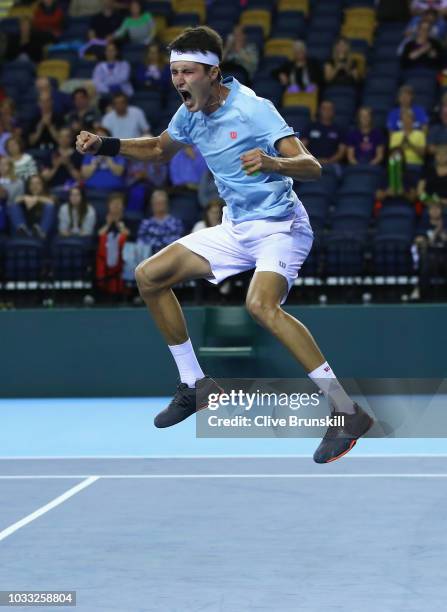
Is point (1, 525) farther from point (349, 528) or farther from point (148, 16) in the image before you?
point (148, 16)

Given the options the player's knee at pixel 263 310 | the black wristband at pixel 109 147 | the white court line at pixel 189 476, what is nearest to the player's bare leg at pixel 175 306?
the player's knee at pixel 263 310

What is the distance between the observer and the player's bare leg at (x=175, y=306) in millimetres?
7539

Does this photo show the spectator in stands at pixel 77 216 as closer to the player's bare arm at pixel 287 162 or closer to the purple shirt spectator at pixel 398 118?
the purple shirt spectator at pixel 398 118

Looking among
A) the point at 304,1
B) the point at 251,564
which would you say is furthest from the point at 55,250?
the point at 251,564

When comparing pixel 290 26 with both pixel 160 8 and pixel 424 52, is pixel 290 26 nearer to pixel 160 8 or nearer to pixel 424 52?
pixel 160 8

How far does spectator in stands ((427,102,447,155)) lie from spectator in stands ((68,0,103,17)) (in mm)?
6722

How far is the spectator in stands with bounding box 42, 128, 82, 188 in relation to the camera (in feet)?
53.7

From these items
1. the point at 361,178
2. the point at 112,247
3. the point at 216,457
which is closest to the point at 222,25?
the point at 361,178

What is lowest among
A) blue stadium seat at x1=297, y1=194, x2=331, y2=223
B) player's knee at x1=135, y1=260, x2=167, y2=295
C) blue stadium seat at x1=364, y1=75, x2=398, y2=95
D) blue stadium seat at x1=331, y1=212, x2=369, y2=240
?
blue stadium seat at x1=331, y1=212, x2=369, y2=240

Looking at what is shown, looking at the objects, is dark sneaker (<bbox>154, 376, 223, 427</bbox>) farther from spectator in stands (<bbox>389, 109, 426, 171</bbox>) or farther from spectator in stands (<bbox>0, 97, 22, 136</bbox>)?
spectator in stands (<bbox>0, 97, 22, 136</bbox>)

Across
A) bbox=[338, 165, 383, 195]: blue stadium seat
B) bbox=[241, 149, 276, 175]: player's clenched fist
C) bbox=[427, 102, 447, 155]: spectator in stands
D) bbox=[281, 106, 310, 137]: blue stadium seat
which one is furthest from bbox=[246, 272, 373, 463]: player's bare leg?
bbox=[281, 106, 310, 137]: blue stadium seat

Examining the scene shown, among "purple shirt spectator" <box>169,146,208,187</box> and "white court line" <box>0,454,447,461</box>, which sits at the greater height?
"purple shirt spectator" <box>169,146,208,187</box>

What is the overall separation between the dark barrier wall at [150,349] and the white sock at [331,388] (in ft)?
22.1

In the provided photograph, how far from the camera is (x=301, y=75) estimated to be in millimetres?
16859
